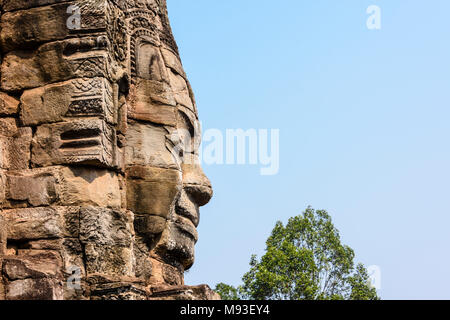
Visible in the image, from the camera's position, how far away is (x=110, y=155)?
8.12 meters

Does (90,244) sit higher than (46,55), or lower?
lower

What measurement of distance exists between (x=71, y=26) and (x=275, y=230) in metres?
18.9

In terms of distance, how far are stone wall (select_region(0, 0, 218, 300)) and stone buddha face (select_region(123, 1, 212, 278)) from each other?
1 cm

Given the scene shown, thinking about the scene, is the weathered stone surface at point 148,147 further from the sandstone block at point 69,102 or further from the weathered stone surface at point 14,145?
the weathered stone surface at point 14,145

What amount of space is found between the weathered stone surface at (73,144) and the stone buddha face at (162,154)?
2.07ft

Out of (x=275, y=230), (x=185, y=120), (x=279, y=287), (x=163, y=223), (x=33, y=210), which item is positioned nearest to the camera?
(x=33, y=210)

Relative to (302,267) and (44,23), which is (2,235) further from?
(302,267)

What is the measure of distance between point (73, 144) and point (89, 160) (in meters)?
0.23

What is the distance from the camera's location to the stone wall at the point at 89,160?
7664 millimetres

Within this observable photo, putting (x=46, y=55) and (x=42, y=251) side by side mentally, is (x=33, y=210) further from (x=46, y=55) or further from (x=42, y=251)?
(x=46, y=55)

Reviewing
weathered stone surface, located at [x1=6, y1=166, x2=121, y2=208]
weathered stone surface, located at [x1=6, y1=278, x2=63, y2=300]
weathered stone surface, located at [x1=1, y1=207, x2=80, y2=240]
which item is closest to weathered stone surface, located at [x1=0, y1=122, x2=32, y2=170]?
weathered stone surface, located at [x1=6, y1=166, x2=121, y2=208]
